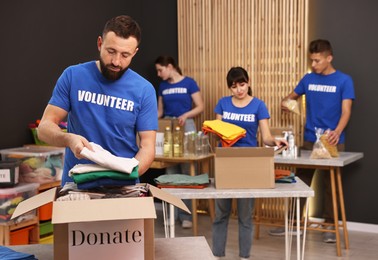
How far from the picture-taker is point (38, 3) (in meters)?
5.29

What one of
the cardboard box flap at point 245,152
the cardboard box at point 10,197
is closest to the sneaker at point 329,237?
the cardboard box flap at point 245,152

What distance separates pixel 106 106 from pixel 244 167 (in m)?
1.38

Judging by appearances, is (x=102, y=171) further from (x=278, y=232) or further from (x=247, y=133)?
(x=278, y=232)

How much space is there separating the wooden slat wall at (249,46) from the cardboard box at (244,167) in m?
2.44

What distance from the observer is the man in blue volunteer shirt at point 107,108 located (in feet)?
7.60

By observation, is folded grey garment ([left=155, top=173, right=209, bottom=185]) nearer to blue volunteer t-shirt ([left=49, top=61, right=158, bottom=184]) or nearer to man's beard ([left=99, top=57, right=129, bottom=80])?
blue volunteer t-shirt ([left=49, top=61, right=158, bottom=184])

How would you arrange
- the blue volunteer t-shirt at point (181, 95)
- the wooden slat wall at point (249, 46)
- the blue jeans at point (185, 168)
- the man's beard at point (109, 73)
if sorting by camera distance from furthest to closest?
the blue volunteer t-shirt at point (181, 95) < the blue jeans at point (185, 168) < the wooden slat wall at point (249, 46) < the man's beard at point (109, 73)

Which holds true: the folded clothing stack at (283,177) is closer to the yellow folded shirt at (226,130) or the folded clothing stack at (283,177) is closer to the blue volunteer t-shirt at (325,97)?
the yellow folded shirt at (226,130)

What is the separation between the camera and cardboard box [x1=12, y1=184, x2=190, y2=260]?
62.0 inches

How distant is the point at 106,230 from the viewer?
1676 mm

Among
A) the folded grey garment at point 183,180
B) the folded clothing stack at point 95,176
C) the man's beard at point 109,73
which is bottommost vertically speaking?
the folded grey garment at point 183,180

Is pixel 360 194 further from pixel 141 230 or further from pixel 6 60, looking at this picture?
pixel 141 230

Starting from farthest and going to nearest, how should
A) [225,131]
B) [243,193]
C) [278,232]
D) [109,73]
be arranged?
[278,232], [225,131], [243,193], [109,73]

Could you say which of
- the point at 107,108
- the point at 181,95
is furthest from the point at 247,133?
the point at 107,108
